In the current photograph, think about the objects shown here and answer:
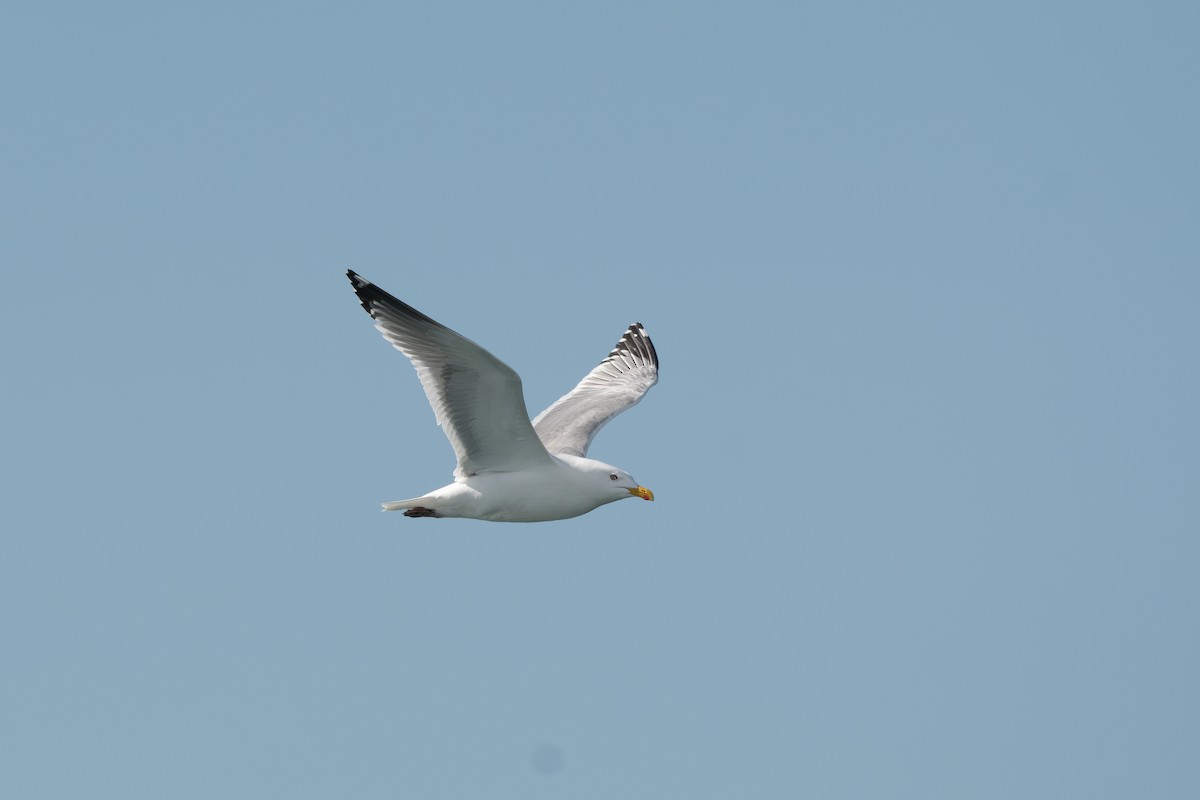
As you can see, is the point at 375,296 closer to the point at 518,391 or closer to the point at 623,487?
the point at 518,391

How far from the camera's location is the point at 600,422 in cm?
1748

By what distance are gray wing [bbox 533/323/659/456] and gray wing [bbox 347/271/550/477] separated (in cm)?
168

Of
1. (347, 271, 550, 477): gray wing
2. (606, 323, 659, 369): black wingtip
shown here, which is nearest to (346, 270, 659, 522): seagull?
(347, 271, 550, 477): gray wing

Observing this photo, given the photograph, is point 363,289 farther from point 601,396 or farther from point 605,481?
point 601,396

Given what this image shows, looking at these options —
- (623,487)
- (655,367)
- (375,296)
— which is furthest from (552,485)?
(655,367)

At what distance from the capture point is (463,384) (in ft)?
45.8

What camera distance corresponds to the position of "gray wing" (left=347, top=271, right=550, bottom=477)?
13.7 m

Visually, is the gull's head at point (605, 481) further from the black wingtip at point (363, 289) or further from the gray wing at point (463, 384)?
the black wingtip at point (363, 289)

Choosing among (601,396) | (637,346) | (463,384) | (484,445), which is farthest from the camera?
(637,346)

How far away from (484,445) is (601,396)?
13.4 ft

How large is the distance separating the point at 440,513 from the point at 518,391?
5.44 feet

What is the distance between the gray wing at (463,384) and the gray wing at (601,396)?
66.0 inches

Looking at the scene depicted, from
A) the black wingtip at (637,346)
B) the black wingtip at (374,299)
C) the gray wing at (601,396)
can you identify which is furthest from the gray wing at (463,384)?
the black wingtip at (637,346)

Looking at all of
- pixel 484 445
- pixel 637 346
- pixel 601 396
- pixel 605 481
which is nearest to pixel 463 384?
pixel 484 445
